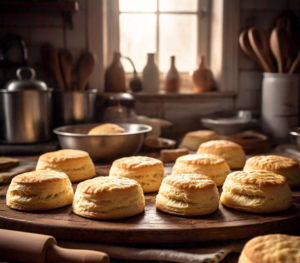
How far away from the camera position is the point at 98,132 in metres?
2.27

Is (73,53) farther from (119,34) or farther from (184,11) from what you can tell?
(184,11)

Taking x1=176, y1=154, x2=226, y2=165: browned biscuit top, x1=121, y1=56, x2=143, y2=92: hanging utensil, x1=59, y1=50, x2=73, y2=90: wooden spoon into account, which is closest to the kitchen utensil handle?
x1=176, y1=154, x2=226, y2=165: browned biscuit top

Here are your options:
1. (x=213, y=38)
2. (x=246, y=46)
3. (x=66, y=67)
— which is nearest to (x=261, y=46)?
(x=246, y=46)

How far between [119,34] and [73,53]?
0.50m

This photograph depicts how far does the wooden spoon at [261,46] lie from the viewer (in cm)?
299

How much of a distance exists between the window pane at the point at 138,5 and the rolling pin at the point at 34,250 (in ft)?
8.35

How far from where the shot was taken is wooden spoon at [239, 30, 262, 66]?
3.08 metres

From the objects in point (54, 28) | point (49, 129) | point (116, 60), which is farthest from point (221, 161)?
point (54, 28)

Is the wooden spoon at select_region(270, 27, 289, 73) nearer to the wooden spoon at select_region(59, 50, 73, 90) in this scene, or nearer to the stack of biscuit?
the wooden spoon at select_region(59, 50, 73, 90)

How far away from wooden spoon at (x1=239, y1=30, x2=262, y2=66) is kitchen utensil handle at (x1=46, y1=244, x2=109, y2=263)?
2411 mm

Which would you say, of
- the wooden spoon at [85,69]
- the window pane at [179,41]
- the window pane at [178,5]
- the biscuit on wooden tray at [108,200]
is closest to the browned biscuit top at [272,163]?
the biscuit on wooden tray at [108,200]

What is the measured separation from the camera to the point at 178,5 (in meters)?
3.36

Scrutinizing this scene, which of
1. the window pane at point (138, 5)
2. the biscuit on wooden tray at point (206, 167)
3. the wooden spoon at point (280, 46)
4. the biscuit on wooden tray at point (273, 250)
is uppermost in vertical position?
the window pane at point (138, 5)

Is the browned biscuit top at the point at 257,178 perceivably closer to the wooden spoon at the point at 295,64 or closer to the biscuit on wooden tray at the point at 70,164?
→ the biscuit on wooden tray at the point at 70,164
